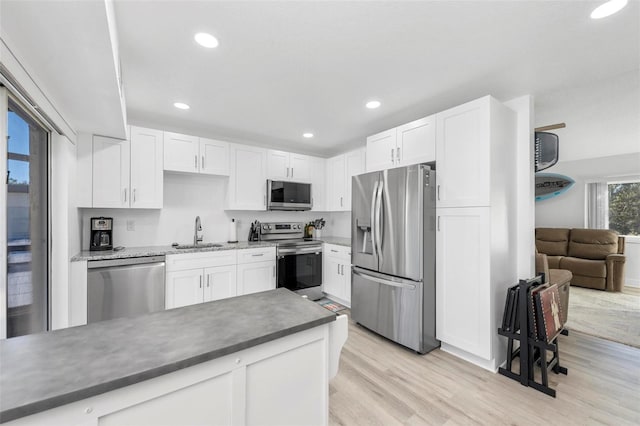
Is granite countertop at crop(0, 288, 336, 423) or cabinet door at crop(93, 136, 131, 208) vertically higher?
cabinet door at crop(93, 136, 131, 208)

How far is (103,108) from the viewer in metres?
2.12

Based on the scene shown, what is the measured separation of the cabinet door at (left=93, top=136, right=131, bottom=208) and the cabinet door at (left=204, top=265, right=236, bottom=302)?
1.22 metres

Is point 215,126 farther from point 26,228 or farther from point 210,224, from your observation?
point 26,228

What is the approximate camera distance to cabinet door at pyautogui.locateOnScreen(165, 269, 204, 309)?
2.88 m

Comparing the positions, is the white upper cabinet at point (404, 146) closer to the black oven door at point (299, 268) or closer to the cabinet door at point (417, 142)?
the cabinet door at point (417, 142)

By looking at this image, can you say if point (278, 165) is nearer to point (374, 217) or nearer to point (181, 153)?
point (181, 153)

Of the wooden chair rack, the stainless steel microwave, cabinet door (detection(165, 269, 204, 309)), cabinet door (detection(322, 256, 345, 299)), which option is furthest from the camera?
the stainless steel microwave

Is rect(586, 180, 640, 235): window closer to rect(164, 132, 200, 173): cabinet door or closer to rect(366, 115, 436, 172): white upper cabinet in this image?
rect(366, 115, 436, 172): white upper cabinet

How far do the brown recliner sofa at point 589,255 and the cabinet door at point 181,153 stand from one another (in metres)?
6.58

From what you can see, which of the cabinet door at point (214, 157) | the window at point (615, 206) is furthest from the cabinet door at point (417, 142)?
the window at point (615, 206)

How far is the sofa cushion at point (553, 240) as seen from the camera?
17.2 feet

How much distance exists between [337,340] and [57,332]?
1107mm

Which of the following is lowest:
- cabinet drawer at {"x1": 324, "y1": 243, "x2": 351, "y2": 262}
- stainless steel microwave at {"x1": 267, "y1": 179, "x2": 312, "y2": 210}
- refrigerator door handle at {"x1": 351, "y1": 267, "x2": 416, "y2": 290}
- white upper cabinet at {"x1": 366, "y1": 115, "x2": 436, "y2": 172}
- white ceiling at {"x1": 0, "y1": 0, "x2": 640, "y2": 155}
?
refrigerator door handle at {"x1": 351, "y1": 267, "x2": 416, "y2": 290}

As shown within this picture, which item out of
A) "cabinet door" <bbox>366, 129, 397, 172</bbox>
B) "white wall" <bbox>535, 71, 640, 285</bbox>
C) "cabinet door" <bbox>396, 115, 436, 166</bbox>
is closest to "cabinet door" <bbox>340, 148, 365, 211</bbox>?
"cabinet door" <bbox>366, 129, 397, 172</bbox>
